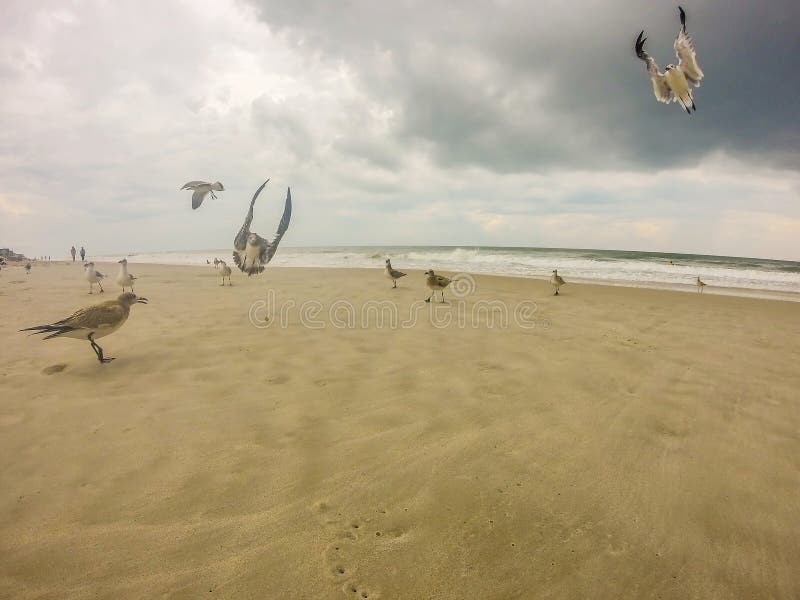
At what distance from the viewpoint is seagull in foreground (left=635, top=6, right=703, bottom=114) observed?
595 centimetres

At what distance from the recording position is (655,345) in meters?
5.92

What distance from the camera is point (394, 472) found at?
2631 millimetres

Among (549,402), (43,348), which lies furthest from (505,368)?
(43,348)

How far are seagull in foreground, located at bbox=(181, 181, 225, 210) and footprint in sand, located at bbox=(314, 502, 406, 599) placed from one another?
20.3 ft

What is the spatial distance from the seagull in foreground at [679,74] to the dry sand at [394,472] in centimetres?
432

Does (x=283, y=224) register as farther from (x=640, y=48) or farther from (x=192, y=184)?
(x=640, y=48)

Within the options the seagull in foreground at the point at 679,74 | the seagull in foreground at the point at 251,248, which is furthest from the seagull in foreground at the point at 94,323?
the seagull in foreground at the point at 679,74

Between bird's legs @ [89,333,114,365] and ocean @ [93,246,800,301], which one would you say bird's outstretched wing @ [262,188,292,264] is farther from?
ocean @ [93,246,800,301]

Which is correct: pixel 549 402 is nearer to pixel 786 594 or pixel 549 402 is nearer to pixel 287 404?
pixel 786 594

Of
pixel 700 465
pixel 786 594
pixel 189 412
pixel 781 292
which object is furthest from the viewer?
pixel 781 292

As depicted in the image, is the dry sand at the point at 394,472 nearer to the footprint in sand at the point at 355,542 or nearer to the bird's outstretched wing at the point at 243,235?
the footprint in sand at the point at 355,542

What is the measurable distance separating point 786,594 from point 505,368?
2.98 metres

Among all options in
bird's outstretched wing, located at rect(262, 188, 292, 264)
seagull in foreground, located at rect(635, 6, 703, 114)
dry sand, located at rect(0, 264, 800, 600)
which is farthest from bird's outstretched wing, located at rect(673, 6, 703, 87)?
bird's outstretched wing, located at rect(262, 188, 292, 264)

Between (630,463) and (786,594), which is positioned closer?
(786,594)
